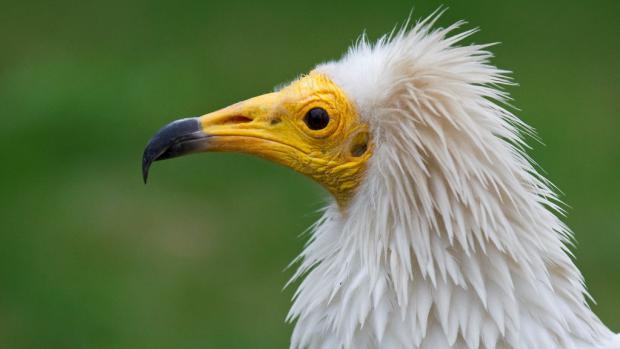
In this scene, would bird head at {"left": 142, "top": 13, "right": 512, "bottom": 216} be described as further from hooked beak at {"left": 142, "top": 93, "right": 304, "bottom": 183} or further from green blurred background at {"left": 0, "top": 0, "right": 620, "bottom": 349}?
green blurred background at {"left": 0, "top": 0, "right": 620, "bottom": 349}

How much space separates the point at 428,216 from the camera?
3.74m

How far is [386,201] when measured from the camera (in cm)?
381

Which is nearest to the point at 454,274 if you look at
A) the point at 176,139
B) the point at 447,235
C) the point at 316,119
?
the point at 447,235

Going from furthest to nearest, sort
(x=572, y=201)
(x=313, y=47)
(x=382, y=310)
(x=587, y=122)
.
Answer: (x=313, y=47), (x=587, y=122), (x=572, y=201), (x=382, y=310)

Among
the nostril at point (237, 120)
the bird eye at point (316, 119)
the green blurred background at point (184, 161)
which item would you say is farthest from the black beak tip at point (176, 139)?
the green blurred background at point (184, 161)

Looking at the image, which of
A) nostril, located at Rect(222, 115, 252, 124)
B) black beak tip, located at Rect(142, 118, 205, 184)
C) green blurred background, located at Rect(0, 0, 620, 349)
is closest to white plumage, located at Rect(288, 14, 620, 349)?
nostril, located at Rect(222, 115, 252, 124)

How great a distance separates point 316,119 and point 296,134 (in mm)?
97

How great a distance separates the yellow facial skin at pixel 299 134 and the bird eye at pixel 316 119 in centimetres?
1

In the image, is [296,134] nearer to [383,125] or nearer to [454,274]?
A: [383,125]

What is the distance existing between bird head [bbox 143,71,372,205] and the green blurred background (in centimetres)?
406

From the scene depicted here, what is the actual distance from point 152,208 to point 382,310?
621 centimetres

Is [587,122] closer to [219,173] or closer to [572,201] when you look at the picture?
[572,201]

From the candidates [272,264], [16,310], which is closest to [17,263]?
[16,310]

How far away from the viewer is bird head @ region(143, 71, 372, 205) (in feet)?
13.2
